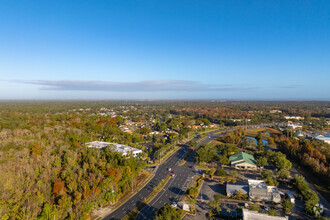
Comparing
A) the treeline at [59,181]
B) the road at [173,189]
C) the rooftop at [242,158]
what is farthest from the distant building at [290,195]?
the treeline at [59,181]

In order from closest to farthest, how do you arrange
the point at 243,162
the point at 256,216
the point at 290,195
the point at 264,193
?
the point at 256,216 < the point at 290,195 < the point at 264,193 < the point at 243,162

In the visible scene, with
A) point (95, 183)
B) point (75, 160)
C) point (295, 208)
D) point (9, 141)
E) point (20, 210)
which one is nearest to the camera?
point (20, 210)

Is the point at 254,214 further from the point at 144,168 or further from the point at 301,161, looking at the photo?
the point at 301,161

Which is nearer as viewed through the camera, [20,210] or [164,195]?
[20,210]

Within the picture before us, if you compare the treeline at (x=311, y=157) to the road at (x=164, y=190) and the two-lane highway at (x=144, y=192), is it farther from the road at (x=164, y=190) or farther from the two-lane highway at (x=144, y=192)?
the two-lane highway at (x=144, y=192)

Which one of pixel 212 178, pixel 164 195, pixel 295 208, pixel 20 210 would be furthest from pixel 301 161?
pixel 20 210

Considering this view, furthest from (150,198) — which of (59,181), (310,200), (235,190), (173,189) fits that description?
(310,200)

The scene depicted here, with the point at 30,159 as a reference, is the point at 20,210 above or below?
below

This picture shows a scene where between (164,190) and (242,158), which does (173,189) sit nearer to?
(164,190)
